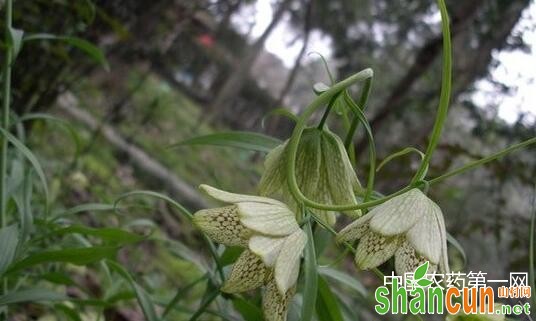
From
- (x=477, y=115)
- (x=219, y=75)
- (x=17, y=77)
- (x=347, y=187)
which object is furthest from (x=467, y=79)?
(x=219, y=75)

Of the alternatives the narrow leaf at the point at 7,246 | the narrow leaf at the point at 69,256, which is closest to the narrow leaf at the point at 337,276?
the narrow leaf at the point at 69,256

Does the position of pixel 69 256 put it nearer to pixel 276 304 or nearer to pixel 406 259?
pixel 276 304

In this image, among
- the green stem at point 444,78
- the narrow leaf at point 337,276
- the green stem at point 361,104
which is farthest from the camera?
the narrow leaf at point 337,276

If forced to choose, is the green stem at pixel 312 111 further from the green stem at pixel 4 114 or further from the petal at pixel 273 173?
the green stem at pixel 4 114

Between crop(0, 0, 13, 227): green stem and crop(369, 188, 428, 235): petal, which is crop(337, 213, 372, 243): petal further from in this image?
crop(0, 0, 13, 227): green stem

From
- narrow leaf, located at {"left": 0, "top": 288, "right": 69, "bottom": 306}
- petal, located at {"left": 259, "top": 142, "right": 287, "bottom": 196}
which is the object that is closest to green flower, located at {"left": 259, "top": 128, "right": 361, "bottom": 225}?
petal, located at {"left": 259, "top": 142, "right": 287, "bottom": 196}
